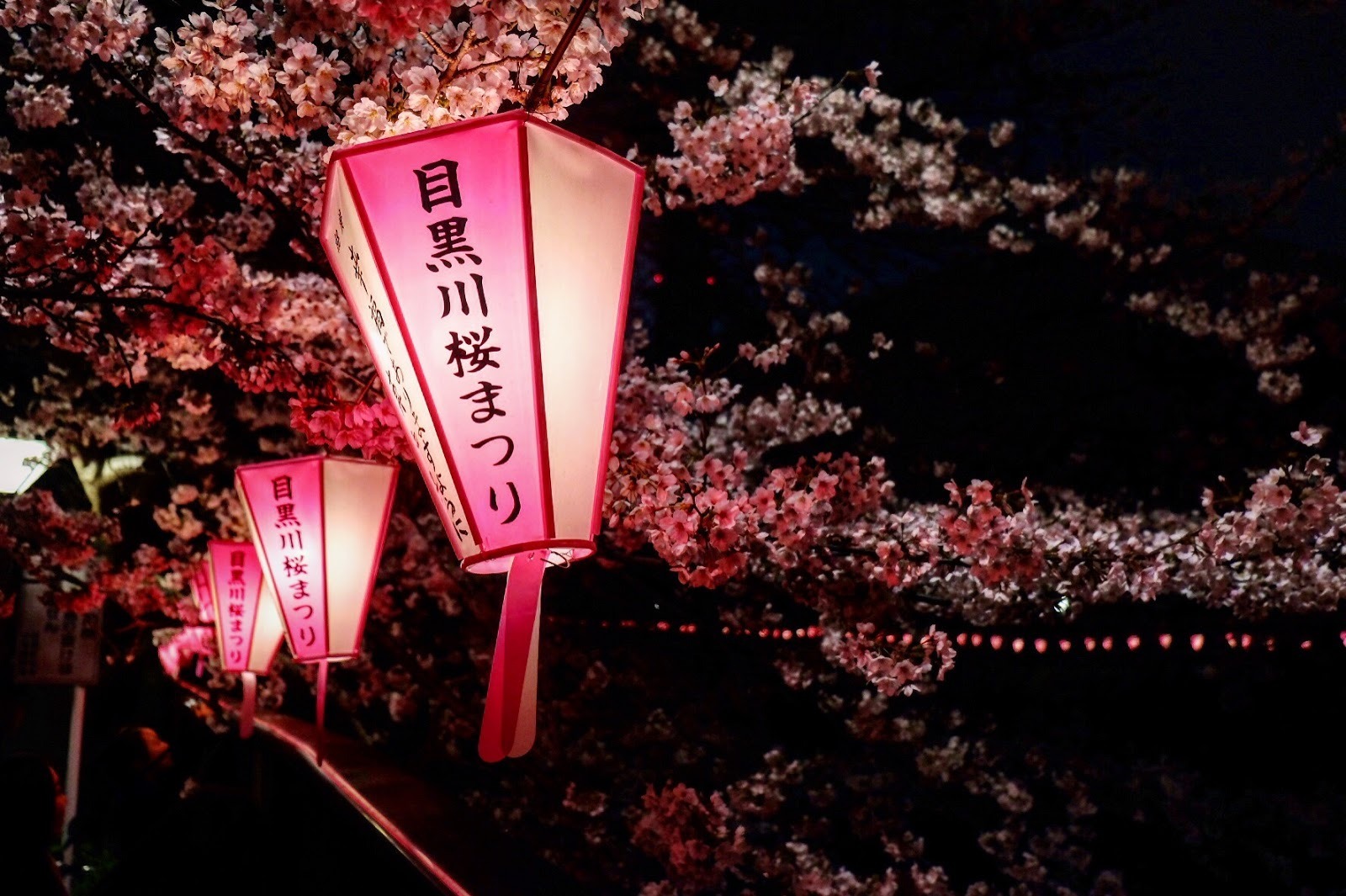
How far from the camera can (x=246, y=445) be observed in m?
13.5

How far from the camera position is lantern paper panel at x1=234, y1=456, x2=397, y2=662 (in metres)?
6.17

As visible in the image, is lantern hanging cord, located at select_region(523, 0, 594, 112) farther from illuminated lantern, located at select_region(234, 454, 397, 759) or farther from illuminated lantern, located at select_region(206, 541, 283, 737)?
illuminated lantern, located at select_region(206, 541, 283, 737)

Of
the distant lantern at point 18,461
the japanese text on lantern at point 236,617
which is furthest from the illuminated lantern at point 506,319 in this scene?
the distant lantern at point 18,461

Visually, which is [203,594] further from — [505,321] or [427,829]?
[505,321]

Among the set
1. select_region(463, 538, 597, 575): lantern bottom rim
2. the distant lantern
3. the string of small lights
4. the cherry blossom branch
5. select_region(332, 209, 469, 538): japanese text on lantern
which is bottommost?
the string of small lights

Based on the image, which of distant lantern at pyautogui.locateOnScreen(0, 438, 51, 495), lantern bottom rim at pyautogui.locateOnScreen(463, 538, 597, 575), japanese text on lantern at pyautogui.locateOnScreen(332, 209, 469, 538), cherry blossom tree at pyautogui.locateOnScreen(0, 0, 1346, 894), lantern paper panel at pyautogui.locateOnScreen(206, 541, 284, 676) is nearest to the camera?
lantern bottom rim at pyautogui.locateOnScreen(463, 538, 597, 575)

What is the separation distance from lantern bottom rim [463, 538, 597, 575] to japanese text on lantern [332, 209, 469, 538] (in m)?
0.12

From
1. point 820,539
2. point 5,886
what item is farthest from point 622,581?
point 5,886

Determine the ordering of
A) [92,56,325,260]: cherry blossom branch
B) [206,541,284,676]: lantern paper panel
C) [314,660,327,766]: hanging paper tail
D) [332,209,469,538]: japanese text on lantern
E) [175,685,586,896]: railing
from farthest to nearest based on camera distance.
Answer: [206,541,284,676]: lantern paper panel, [92,56,325,260]: cherry blossom branch, [314,660,327,766]: hanging paper tail, [332,209,469,538]: japanese text on lantern, [175,685,586,896]: railing

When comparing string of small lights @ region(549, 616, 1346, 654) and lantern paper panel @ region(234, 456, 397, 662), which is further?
string of small lights @ region(549, 616, 1346, 654)

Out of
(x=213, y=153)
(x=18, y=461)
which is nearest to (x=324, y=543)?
(x=213, y=153)

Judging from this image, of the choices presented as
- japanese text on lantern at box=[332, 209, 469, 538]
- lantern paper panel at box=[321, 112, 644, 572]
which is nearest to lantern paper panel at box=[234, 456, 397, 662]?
japanese text on lantern at box=[332, 209, 469, 538]

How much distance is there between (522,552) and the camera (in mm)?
2967

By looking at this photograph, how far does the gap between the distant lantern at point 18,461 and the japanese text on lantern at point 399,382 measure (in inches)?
366
